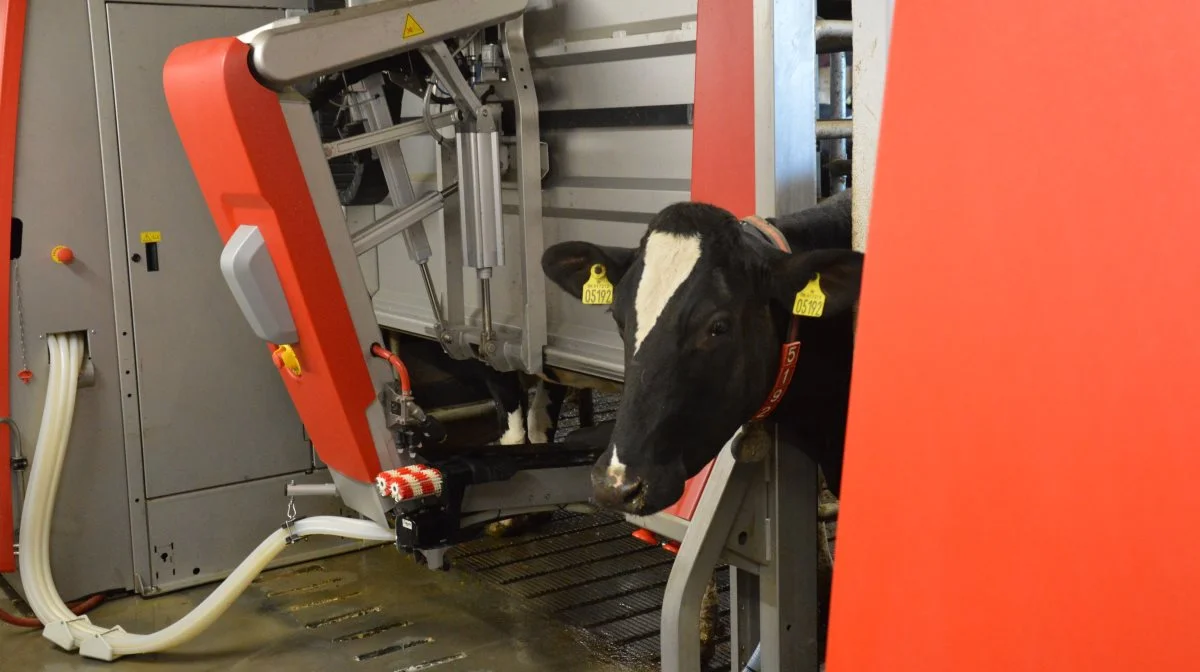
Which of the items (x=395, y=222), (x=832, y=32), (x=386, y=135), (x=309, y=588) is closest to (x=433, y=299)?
(x=395, y=222)

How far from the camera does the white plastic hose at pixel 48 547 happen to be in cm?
371

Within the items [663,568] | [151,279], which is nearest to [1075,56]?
[663,568]

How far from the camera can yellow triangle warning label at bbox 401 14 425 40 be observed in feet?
11.0

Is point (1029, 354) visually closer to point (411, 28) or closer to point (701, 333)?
point (701, 333)

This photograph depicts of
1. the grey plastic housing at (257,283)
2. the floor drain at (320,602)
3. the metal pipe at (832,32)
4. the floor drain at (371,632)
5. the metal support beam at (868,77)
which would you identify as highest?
the metal pipe at (832,32)

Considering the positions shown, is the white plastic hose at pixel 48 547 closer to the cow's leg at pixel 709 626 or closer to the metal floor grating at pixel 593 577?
the metal floor grating at pixel 593 577

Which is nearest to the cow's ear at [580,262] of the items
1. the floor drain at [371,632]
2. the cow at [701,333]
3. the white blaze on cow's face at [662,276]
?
the cow at [701,333]

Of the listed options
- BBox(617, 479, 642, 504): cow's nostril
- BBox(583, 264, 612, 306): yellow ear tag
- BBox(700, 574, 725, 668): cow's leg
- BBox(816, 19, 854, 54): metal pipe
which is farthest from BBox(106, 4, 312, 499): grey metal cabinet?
BBox(617, 479, 642, 504): cow's nostril

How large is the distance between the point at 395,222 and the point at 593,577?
1537 mm

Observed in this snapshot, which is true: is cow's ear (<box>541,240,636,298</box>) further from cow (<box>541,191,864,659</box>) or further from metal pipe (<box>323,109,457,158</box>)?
metal pipe (<box>323,109,457,158</box>)

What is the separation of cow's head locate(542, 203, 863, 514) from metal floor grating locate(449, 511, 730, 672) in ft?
5.43

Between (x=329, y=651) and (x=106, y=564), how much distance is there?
1.10 m

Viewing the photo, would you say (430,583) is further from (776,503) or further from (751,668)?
(776,503)

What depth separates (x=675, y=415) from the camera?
2055mm
